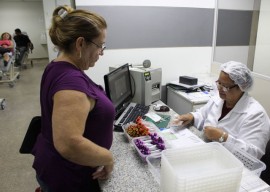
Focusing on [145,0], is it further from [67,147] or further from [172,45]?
[67,147]

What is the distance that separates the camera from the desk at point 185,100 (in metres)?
2.27

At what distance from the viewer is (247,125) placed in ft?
4.59

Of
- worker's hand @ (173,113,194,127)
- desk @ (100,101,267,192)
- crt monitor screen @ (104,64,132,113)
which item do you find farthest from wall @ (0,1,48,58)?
desk @ (100,101,267,192)

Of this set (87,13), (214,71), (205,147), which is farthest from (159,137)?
(214,71)

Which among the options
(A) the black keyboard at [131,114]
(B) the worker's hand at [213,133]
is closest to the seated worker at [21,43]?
(A) the black keyboard at [131,114]

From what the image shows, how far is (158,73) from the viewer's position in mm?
2215

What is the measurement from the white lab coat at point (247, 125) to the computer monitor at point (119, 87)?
73 centimetres

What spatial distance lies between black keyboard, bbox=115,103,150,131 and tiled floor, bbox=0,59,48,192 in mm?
1276

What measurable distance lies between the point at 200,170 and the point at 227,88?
730mm

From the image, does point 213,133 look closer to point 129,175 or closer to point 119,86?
point 129,175

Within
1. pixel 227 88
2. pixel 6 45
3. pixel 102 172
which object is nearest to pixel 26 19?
pixel 6 45

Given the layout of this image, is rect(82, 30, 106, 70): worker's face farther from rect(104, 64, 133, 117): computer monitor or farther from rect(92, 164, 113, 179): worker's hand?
rect(104, 64, 133, 117): computer monitor

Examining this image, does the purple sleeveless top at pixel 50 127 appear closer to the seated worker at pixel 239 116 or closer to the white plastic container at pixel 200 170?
the white plastic container at pixel 200 170

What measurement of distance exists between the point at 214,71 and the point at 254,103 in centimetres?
157
